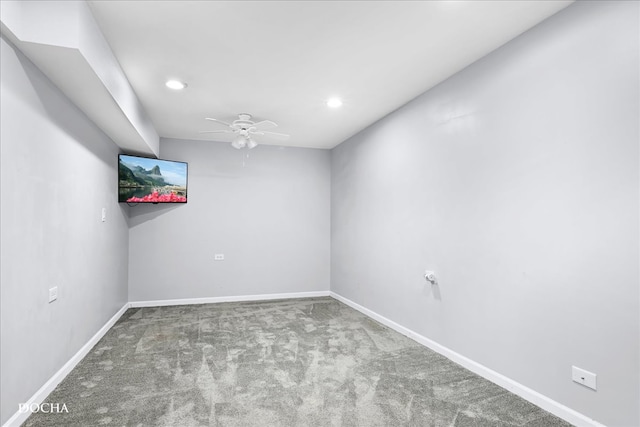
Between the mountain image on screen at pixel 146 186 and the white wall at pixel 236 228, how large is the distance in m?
0.30

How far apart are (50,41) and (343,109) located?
116 inches

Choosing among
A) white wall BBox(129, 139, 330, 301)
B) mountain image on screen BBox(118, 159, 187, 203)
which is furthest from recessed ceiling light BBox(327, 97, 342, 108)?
mountain image on screen BBox(118, 159, 187, 203)

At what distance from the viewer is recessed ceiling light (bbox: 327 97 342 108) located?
398 cm

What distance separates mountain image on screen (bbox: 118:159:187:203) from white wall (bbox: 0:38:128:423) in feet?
2.75

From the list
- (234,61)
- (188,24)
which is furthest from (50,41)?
(234,61)

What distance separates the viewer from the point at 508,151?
2.76 metres

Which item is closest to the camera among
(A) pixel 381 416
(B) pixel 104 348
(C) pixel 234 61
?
(A) pixel 381 416

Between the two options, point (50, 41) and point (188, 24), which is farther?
point (188, 24)

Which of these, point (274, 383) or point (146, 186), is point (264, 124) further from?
point (274, 383)

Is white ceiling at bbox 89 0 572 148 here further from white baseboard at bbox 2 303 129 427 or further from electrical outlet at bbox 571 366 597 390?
white baseboard at bbox 2 303 129 427

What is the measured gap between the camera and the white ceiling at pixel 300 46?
2.34m

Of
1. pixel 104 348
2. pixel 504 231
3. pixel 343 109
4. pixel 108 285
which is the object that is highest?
pixel 343 109

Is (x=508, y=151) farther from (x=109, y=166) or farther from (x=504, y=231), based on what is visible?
(x=109, y=166)

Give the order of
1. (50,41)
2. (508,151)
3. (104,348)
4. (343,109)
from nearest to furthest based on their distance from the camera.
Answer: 1. (50,41)
2. (508,151)
3. (104,348)
4. (343,109)
